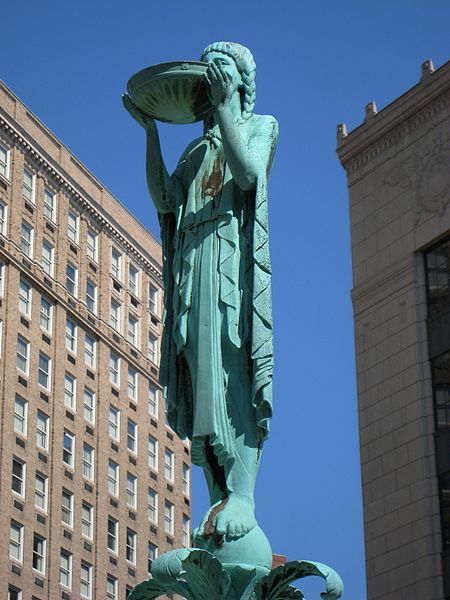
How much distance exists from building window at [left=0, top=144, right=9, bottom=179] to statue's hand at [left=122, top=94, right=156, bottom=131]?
65325mm

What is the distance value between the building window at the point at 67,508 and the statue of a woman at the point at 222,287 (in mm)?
64582

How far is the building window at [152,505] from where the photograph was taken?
273 feet

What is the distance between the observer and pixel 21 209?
248 ft

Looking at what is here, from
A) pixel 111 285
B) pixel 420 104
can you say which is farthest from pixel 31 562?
pixel 420 104

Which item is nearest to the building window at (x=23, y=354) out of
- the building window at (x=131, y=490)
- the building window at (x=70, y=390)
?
the building window at (x=70, y=390)

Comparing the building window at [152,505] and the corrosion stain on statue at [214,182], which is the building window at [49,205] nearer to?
the building window at [152,505]

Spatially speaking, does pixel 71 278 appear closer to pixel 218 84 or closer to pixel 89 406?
pixel 89 406

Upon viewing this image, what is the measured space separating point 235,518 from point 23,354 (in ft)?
214

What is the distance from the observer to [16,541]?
68375 millimetres

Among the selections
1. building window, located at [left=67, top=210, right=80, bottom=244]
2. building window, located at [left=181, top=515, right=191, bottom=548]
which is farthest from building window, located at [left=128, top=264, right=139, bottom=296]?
building window, located at [left=181, top=515, right=191, bottom=548]

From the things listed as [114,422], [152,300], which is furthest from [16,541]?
[152,300]

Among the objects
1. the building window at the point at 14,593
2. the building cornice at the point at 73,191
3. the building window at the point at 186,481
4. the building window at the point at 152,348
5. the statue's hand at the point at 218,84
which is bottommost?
the statue's hand at the point at 218,84

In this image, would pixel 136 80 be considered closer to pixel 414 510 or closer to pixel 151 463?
pixel 414 510

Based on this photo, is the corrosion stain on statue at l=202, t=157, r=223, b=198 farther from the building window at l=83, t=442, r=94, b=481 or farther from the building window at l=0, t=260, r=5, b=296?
the building window at l=83, t=442, r=94, b=481
